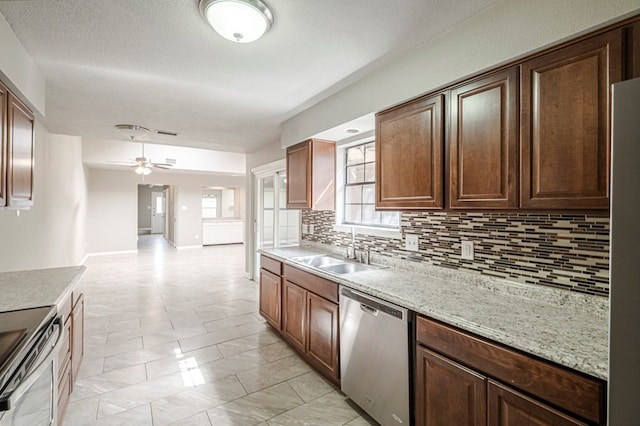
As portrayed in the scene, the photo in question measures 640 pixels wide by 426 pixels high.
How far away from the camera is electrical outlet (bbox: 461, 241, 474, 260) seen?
2.03m

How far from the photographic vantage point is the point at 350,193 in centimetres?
341

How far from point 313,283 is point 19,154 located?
223 cm

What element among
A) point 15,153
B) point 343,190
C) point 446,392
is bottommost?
point 446,392

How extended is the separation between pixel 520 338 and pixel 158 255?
916 centimetres

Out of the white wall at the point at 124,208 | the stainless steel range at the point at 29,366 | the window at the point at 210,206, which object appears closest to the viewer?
the stainless steel range at the point at 29,366

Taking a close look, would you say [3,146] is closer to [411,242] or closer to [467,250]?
[411,242]

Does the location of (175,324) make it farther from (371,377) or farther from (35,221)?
(371,377)

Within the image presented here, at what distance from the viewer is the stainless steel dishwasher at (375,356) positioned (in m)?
1.73

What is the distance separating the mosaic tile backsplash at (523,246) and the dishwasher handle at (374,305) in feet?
2.13

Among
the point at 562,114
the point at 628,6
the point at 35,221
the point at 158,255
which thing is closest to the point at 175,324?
the point at 35,221

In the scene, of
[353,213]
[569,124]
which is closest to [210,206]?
[353,213]

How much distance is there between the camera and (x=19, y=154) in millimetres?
1977

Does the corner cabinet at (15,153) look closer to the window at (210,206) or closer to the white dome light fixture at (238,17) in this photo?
the white dome light fixture at (238,17)

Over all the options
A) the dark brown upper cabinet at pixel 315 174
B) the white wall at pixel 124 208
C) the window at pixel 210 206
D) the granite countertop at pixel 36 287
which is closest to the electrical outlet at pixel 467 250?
the dark brown upper cabinet at pixel 315 174
